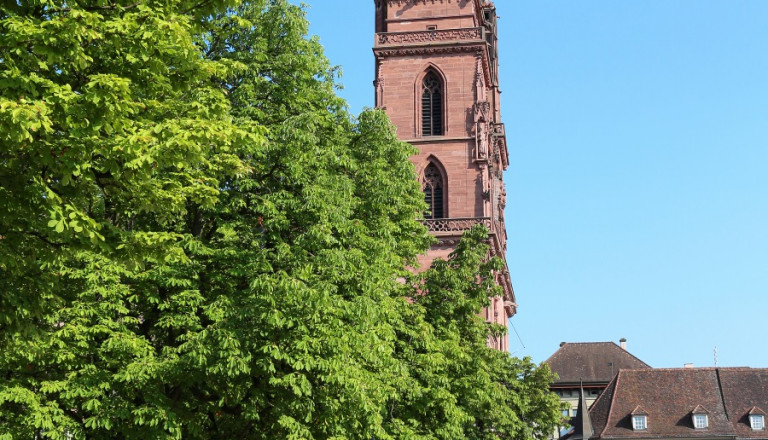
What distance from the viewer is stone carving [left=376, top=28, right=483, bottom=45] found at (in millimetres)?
47625

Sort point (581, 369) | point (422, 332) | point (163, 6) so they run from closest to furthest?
point (163, 6) < point (422, 332) < point (581, 369)

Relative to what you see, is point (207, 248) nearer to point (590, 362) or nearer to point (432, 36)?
point (432, 36)

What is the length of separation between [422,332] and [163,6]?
14164 millimetres

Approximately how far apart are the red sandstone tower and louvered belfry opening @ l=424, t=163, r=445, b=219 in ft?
0.15

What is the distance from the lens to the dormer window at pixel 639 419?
6525 centimetres

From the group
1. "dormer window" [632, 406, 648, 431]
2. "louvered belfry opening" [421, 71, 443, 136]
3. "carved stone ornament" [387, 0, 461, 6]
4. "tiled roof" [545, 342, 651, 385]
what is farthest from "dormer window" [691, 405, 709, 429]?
"carved stone ornament" [387, 0, 461, 6]

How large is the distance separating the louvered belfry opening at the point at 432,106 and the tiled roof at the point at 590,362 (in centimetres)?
5111

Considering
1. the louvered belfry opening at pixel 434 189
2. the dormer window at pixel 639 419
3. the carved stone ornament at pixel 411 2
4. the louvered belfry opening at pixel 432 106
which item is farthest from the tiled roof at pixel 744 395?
the carved stone ornament at pixel 411 2

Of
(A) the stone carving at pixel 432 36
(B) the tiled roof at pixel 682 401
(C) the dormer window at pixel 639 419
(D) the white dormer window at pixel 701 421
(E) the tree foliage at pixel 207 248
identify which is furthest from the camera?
(C) the dormer window at pixel 639 419

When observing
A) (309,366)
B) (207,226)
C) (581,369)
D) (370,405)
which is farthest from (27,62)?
(581,369)

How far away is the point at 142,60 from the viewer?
35.6ft

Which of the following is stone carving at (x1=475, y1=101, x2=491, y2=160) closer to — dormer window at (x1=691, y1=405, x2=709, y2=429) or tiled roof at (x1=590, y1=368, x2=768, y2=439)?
tiled roof at (x1=590, y1=368, x2=768, y2=439)

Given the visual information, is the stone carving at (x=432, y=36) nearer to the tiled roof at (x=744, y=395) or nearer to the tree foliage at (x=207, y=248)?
the tree foliage at (x=207, y=248)

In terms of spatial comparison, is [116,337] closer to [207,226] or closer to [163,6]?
[207,226]
